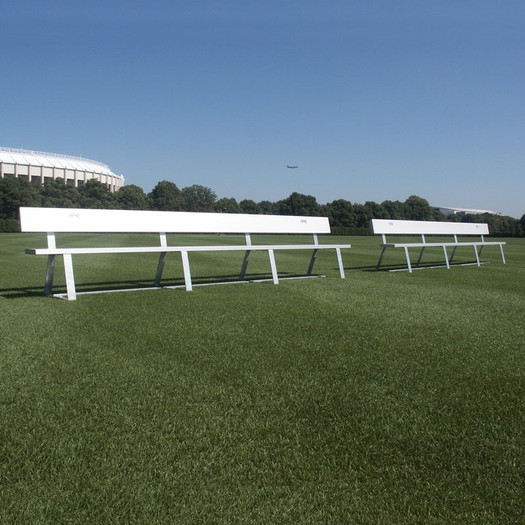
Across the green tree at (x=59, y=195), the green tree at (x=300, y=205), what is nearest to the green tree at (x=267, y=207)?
the green tree at (x=300, y=205)

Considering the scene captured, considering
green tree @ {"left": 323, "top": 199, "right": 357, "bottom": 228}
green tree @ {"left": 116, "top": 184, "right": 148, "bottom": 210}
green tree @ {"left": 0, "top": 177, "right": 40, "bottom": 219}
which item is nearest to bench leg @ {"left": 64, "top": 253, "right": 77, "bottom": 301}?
green tree @ {"left": 0, "top": 177, "right": 40, "bottom": 219}

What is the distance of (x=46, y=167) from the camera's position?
11125 centimetres

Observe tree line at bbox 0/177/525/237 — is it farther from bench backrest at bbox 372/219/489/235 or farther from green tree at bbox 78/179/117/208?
bench backrest at bbox 372/219/489/235

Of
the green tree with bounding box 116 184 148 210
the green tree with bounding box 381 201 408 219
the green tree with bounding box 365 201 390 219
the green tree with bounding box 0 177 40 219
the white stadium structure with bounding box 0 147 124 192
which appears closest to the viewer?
the green tree with bounding box 0 177 40 219

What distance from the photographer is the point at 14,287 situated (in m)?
6.87

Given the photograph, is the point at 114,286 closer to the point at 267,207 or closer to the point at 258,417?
the point at 258,417

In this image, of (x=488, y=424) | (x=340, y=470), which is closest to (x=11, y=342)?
(x=340, y=470)

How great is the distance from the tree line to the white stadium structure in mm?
21431

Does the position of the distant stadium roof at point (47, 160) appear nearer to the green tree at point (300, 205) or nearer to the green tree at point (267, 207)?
the green tree at point (267, 207)

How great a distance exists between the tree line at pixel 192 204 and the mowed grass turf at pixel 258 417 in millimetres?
51425

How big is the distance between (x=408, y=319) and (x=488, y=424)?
2.56m

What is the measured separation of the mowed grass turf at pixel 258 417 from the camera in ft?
5.88

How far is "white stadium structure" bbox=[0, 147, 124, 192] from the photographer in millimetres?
105312

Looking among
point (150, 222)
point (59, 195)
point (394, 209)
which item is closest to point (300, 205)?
point (394, 209)
